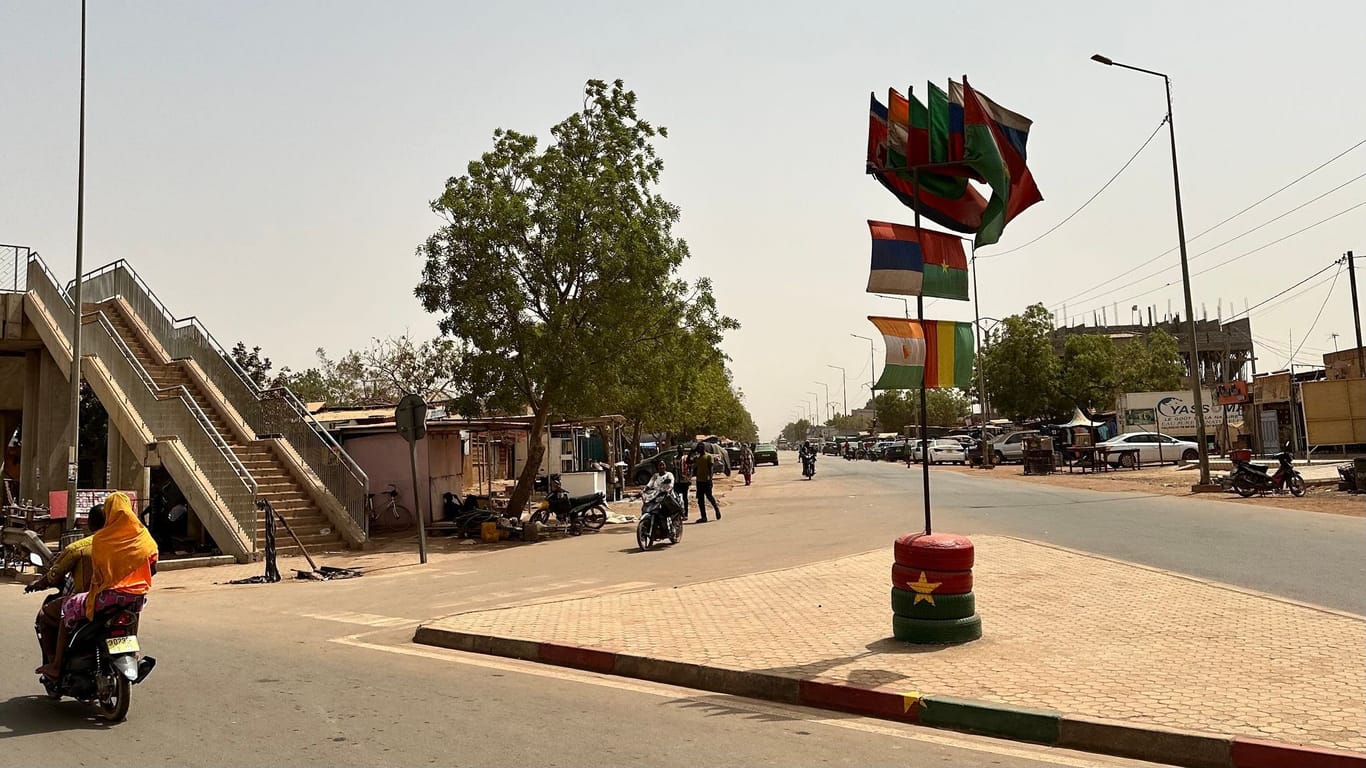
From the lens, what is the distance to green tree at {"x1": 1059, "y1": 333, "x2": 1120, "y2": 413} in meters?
63.7

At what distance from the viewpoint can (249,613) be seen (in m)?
12.2

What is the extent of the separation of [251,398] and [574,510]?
8.33m

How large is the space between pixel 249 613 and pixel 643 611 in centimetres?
520

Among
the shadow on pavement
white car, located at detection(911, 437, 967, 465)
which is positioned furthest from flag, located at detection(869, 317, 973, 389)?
white car, located at detection(911, 437, 967, 465)

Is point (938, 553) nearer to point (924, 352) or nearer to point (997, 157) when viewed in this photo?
point (924, 352)

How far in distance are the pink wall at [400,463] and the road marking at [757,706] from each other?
14700 millimetres

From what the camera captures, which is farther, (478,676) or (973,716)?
(478,676)

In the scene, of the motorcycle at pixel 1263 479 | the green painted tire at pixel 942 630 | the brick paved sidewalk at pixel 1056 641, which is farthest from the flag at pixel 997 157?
the motorcycle at pixel 1263 479

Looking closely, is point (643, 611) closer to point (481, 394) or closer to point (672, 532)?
point (672, 532)

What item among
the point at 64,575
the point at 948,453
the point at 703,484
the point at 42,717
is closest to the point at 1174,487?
the point at 703,484

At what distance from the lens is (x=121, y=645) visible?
657 cm

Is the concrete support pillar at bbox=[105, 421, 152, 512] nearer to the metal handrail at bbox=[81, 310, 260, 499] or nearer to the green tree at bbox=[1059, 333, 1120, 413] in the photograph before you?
the metal handrail at bbox=[81, 310, 260, 499]

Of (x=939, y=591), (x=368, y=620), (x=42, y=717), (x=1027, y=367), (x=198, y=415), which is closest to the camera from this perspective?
(x=42, y=717)

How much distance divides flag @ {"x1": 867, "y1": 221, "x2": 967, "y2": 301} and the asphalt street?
146 inches
